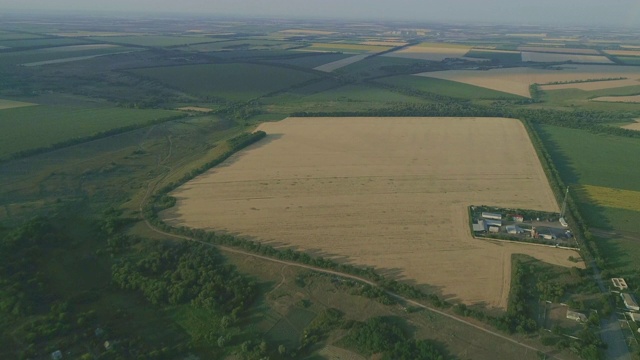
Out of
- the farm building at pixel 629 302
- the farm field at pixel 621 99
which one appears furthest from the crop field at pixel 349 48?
the farm building at pixel 629 302

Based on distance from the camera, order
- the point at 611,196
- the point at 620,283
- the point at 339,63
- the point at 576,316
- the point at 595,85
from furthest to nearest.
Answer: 1. the point at 339,63
2. the point at 595,85
3. the point at 611,196
4. the point at 620,283
5. the point at 576,316

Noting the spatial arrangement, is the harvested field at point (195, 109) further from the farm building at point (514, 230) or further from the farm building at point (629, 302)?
the farm building at point (629, 302)

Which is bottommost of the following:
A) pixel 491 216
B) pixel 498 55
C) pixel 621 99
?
pixel 491 216

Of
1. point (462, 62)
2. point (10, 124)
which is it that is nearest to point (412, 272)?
point (10, 124)

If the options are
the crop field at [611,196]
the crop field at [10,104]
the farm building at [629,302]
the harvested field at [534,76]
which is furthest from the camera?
the harvested field at [534,76]


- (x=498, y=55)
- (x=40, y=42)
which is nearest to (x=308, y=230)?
(x=498, y=55)

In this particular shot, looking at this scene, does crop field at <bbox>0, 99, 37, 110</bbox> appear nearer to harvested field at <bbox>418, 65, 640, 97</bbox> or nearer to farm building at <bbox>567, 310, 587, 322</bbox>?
farm building at <bbox>567, 310, 587, 322</bbox>

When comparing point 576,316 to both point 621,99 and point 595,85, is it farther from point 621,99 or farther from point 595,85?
point 595,85
